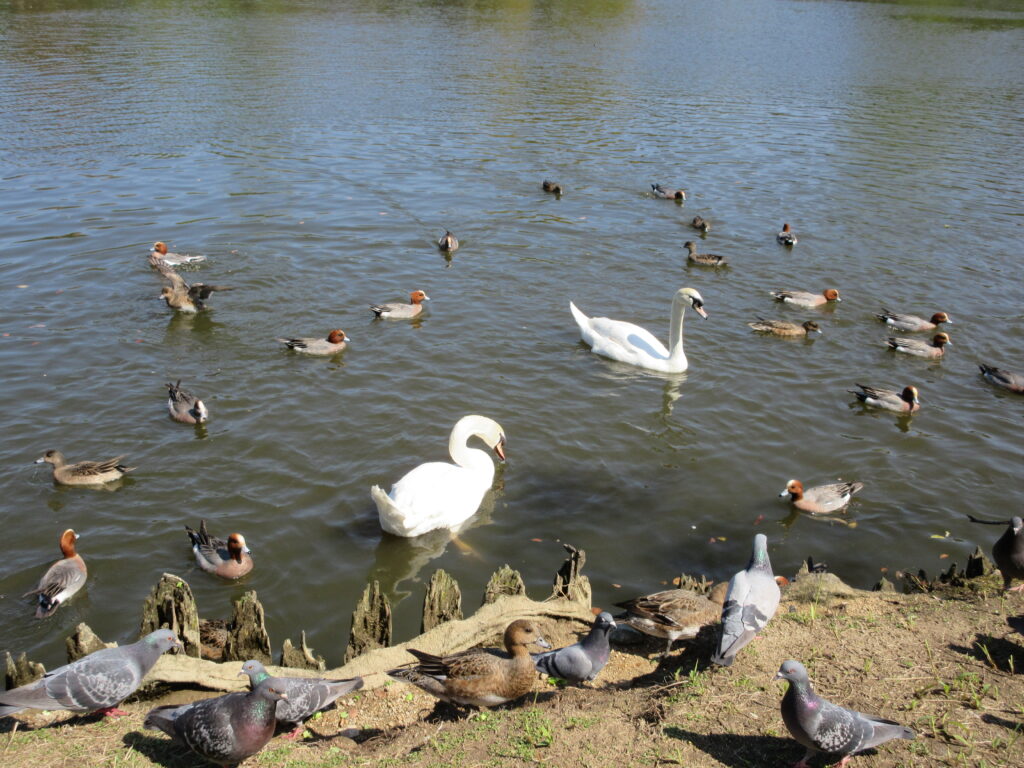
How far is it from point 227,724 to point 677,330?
11.2 meters

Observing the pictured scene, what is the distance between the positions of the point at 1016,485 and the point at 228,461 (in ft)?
35.8

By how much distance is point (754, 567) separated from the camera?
7.56 meters

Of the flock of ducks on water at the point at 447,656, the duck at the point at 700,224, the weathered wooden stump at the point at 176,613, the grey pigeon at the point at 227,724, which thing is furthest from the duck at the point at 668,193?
the grey pigeon at the point at 227,724

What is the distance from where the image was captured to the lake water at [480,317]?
33.5 feet

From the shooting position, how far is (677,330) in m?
15.1

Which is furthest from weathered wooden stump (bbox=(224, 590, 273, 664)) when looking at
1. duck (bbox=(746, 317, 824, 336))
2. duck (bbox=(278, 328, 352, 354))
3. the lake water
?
duck (bbox=(746, 317, 824, 336))

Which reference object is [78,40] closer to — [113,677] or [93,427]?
[93,427]

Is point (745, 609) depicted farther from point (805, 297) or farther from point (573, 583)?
point (805, 297)

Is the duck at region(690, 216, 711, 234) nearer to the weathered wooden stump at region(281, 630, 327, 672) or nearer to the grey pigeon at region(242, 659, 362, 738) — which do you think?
the weathered wooden stump at region(281, 630, 327, 672)

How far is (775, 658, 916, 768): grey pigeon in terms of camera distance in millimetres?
5305

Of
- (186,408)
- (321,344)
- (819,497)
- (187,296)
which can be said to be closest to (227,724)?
(186,408)

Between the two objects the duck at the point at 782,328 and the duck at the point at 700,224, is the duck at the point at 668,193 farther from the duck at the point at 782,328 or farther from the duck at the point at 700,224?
the duck at the point at 782,328

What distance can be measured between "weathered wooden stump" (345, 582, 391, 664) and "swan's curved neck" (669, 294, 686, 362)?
8.63 metres

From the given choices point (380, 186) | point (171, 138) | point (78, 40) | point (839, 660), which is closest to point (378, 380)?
point (839, 660)
